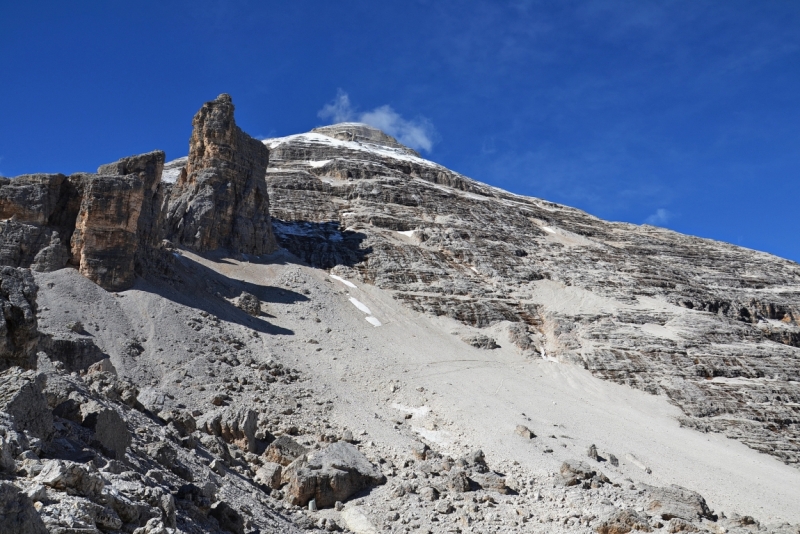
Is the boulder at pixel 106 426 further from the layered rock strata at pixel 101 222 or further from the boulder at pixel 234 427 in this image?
the layered rock strata at pixel 101 222

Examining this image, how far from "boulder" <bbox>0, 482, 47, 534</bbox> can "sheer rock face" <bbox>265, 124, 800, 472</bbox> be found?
36010 mm

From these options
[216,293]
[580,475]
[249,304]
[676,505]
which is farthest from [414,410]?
[216,293]

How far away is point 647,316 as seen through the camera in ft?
162

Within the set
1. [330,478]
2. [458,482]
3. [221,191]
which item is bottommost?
[330,478]

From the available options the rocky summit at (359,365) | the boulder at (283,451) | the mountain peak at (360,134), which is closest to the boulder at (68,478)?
the rocky summit at (359,365)

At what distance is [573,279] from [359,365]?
98.0ft

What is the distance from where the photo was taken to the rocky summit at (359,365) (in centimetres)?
1234

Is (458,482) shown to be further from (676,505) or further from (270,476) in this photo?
(676,505)

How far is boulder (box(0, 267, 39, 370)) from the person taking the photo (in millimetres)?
11469

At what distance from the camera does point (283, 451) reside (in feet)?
68.7

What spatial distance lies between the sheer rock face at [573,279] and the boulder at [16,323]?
113 feet

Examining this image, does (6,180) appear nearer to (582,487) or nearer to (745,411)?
(582,487)

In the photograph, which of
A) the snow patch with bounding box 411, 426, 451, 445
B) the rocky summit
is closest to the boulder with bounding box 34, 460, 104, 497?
the rocky summit

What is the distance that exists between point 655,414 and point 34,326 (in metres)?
34.0
